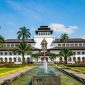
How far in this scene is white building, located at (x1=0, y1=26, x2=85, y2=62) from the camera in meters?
122

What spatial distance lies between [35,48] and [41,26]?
1080cm

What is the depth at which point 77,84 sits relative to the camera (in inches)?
969

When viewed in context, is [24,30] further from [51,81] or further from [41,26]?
[51,81]

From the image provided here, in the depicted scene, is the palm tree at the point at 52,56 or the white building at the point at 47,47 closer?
the palm tree at the point at 52,56

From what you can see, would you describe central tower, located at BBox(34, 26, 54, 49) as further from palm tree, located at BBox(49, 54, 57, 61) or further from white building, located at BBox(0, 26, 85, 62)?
palm tree, located at BBox(49, 54, 57, 61)

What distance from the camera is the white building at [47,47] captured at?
122213 millimetres

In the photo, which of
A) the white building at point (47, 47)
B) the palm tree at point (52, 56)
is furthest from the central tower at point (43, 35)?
the palm tree at point (52, 56)

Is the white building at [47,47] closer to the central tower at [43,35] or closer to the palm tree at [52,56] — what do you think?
the central tower at [43,35]

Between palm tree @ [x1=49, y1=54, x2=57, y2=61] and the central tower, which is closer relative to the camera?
palm tree @ [x1=49, y1=54, x2=57, y2=61]

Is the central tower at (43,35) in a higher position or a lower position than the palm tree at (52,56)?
higher

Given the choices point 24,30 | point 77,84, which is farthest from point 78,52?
point 77,84

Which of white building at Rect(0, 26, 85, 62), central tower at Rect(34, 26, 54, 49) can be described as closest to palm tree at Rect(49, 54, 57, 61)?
white building at Rect(0, 26, 85, 62)

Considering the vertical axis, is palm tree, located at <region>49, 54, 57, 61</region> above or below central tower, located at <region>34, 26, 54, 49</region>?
below

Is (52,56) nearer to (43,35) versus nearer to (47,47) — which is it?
(47,47)
